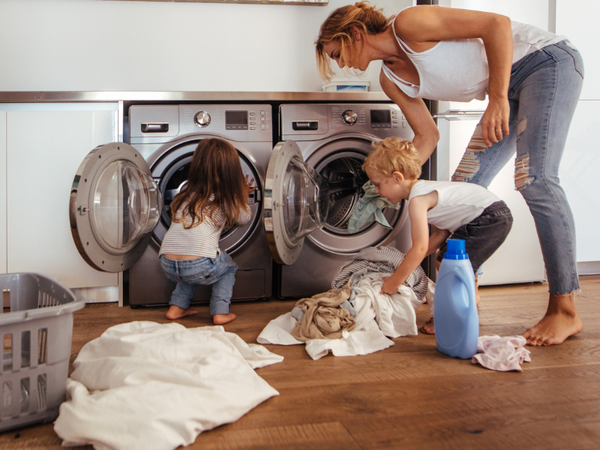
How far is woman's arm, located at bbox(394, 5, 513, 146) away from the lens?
1529 millimetres

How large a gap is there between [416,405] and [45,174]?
1959 millimetres

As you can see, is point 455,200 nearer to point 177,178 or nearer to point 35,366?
point 177,178

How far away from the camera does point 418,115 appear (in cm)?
201

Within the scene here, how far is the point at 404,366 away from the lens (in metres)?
1.36

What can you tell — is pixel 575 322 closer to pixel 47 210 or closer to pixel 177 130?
pixel 177 130

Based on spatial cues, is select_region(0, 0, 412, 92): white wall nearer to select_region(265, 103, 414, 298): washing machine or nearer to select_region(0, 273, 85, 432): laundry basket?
select_region(265, 103, 414, 298): washing machine

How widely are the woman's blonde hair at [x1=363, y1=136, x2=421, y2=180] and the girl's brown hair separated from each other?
561mm

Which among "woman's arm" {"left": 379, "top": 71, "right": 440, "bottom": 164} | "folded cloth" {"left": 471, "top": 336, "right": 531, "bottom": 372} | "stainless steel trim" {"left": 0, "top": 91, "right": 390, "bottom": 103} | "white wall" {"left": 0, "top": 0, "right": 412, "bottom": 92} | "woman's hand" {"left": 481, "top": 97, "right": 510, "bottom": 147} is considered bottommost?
"folded cloth" {"left": 471, "top": 336, "right": 531, "bottom": 372}

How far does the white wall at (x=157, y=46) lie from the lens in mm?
2816

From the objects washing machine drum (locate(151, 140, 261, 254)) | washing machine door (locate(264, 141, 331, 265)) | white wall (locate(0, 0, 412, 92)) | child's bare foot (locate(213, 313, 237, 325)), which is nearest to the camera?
washing machine door (locate(264, 141, 331, 265))

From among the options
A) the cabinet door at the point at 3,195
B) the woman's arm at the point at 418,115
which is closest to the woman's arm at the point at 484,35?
the woman's arm at the point at 418,115

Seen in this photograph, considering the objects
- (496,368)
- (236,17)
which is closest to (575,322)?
(496,368)

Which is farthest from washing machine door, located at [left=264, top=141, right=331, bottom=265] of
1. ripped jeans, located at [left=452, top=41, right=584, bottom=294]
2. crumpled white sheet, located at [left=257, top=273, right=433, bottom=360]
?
ripped jeans, located at [left=452, top=41, right=584, bottom=294]

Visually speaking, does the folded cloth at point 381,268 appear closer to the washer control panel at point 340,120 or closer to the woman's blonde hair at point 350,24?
the washer control panel at point 340,120
